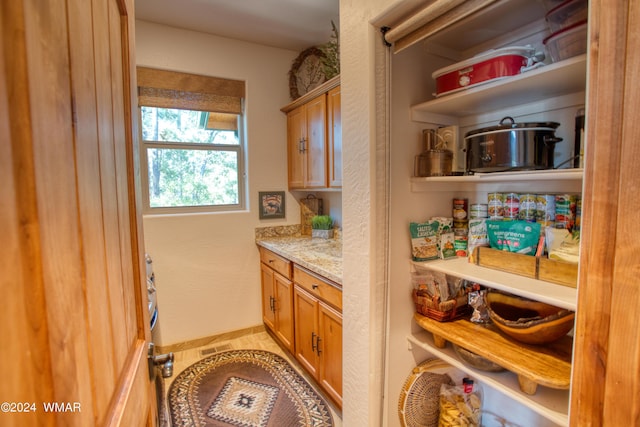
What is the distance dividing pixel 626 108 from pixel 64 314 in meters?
0.93

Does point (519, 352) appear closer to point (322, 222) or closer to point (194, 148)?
point (322, 222)

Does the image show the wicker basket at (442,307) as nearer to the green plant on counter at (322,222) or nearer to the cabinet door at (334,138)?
the cabinet door at (334,138)

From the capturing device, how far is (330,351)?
1.91 m

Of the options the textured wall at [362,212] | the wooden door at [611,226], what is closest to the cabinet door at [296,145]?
the textured wall at [362,212]

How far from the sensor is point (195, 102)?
2643 mm

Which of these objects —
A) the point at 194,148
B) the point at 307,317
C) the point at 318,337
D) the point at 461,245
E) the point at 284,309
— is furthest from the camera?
the point at 194,148

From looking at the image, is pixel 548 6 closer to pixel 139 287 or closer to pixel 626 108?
pixel 626 108

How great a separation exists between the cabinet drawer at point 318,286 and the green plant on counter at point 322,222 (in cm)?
68

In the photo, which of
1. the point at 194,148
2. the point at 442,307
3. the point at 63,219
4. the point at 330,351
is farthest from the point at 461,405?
the point at 194,148

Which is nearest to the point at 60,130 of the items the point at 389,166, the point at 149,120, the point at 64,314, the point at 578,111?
the point at 64,314

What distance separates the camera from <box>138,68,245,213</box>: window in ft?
8.31

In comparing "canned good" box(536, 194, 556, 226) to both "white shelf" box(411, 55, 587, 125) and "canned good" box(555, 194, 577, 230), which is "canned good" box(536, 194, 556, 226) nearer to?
"canned good" box(555, 194, 577, 230)

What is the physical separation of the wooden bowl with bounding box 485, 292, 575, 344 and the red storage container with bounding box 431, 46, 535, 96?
0.79 meters

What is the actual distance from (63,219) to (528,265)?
47.9 inches
